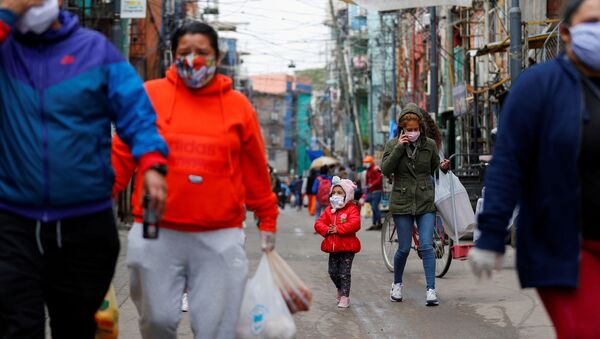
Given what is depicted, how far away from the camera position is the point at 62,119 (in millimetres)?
4410

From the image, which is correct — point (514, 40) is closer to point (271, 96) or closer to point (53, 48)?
point (53, 48)

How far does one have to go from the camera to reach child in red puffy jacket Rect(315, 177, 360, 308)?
10383 mm

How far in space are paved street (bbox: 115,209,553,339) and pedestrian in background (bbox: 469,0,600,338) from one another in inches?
85.0

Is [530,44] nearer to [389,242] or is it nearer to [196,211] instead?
[389,242]

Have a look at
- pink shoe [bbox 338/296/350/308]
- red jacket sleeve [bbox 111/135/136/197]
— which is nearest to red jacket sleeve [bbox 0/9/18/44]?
red jacket sleeve [bbox 111/135/136/197]

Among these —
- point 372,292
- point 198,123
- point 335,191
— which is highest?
point 198,123

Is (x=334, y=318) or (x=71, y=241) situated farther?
(x=334, y=318)

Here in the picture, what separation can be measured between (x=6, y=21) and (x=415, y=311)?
6.35 metres

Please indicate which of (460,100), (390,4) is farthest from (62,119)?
(460,100)

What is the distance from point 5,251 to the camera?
4316mm

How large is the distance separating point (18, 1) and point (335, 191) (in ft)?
21.4

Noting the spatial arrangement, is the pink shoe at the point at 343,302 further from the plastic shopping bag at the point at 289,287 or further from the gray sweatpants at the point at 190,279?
the gray sweatpants at the point at 190,279

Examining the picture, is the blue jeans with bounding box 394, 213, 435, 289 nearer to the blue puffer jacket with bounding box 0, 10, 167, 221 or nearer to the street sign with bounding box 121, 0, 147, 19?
the blue puffer jacket with bounding box 0, 10, 167, 221

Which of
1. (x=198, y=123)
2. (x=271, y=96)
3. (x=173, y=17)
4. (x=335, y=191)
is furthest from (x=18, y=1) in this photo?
(x=271, y=96)
